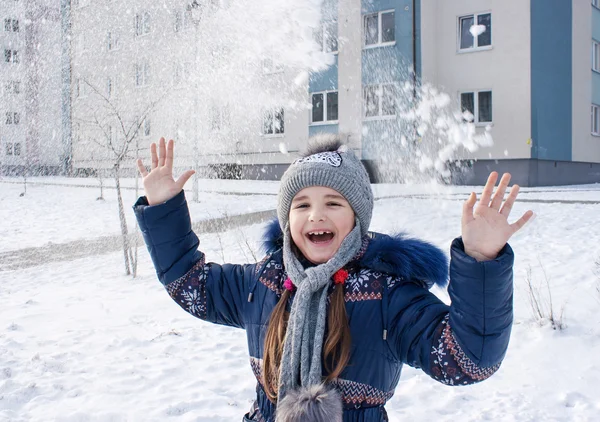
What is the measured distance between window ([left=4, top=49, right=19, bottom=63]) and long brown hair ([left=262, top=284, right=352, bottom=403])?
28069 mm

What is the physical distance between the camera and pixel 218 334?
4.26m

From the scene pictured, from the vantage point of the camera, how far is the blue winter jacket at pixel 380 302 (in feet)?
4.36

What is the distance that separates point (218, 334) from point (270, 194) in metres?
9.80

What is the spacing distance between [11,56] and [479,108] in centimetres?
2206

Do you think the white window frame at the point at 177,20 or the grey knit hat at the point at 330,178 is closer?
the grey knit hat at the point at 330,178

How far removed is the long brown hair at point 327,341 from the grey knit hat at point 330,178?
0.93ft

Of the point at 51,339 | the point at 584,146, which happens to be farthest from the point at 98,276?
the point at 584,146

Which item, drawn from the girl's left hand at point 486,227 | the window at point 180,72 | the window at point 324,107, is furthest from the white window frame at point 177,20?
the girl's left hand at point 486,227

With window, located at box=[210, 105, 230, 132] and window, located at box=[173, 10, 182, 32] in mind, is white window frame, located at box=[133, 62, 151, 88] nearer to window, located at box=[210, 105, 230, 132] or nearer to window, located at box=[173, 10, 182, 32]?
window, located at box=[173, 10, 182, 32]

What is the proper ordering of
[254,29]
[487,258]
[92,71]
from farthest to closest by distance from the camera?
[254,29] < [92,71] < [487,258]

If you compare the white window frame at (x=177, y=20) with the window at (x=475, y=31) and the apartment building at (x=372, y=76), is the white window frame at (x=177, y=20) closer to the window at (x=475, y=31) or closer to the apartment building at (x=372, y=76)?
the apartment building at (x=372, y=76)

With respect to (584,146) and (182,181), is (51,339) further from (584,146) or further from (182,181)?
(584,146)

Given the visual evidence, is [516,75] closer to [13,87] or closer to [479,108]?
[479,108]

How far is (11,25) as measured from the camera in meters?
25.0
